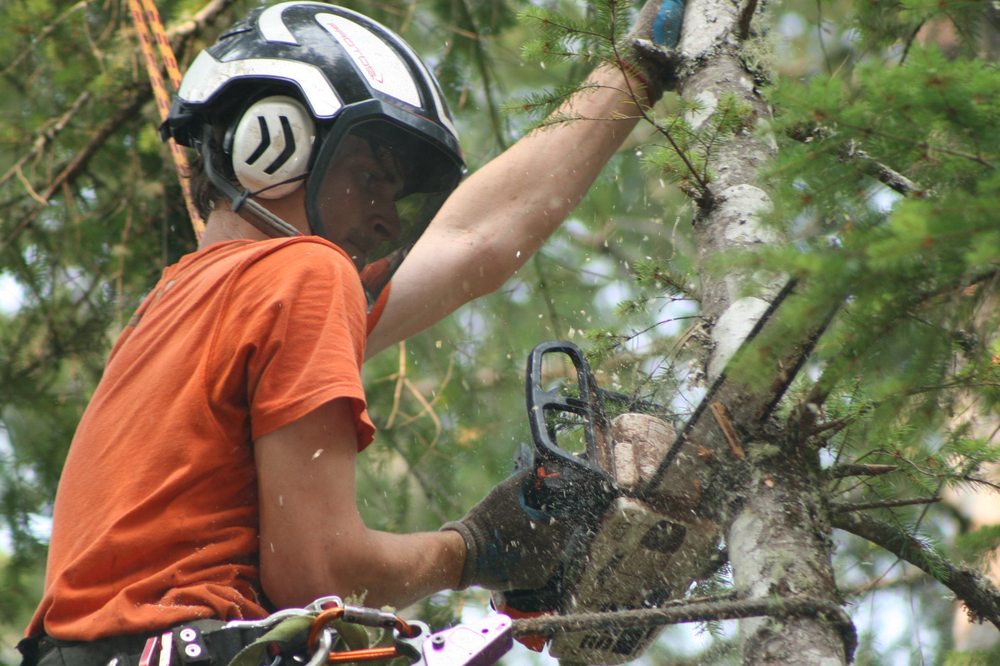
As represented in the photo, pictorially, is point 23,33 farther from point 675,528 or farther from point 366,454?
point 675,528

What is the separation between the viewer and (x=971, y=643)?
15.3 ft

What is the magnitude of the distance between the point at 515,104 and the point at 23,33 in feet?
9.28

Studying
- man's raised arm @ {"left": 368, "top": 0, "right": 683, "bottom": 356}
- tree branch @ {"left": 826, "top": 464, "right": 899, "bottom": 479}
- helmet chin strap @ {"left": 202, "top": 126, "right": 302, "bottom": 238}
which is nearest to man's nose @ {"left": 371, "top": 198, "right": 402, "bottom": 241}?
helmet chin strap @ {"left": 202, "top": 126, "right": 302, "bottom": 238}

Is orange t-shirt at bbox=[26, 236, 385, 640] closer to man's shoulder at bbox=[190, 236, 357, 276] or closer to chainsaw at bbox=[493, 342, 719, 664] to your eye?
man's shoulder at bbox=[190, 236, 357, 276]

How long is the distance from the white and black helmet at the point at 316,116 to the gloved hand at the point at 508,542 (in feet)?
2.45

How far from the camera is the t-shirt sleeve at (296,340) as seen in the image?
2162mm

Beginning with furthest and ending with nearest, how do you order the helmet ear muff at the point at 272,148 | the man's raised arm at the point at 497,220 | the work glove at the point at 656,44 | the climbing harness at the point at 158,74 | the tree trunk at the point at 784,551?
the climbing harness at the point at 158,74, the man's raised arm at the point at 497,220, the work glove at the point at 656,44, the helmet ear muff at the point at 272,148, the tree trunk at the point at 784,551

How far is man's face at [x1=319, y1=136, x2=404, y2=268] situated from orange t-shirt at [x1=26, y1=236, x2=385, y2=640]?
506 mm

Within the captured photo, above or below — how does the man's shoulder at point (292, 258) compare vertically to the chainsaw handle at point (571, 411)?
above

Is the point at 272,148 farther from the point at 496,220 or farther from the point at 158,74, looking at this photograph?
the point at 158,74

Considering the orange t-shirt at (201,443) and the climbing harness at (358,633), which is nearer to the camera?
the climbing harness at (358,633)

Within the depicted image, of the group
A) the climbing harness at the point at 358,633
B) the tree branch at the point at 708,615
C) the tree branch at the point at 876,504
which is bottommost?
the tree branch at the point at 876,504

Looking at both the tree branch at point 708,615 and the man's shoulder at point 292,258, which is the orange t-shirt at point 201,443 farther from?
the tree branch at point 708,615

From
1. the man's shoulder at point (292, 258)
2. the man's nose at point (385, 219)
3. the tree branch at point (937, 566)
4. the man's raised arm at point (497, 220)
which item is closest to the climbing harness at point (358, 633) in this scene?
the man's shoulder at point (292, 258)
